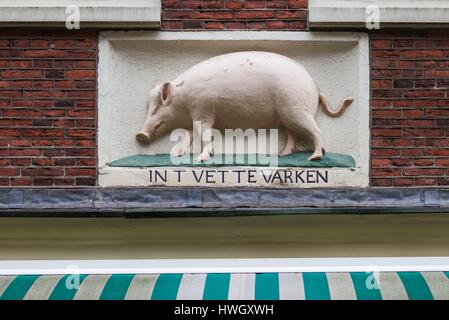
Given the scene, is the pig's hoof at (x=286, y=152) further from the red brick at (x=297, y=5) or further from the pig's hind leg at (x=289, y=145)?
the red brick at (x=297, y=5)

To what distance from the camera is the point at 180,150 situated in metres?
4.77

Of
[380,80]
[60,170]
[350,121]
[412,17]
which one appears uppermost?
[412,17]

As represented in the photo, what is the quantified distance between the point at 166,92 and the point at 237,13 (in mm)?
801

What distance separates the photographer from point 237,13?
4.64 m

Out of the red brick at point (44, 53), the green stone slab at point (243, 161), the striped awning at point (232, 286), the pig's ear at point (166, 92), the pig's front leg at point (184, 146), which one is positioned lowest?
the striped awning at point (232, 286)

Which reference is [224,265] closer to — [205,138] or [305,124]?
[205,138]

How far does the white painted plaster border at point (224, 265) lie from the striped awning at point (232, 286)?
0.13 metres

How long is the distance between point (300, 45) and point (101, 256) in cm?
222

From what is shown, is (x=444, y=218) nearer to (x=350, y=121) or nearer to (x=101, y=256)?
(x=350, y=121)

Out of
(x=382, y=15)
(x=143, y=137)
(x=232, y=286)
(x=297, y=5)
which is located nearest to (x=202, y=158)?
(x=143, y=137)

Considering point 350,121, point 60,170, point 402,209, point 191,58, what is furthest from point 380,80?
point 60,170

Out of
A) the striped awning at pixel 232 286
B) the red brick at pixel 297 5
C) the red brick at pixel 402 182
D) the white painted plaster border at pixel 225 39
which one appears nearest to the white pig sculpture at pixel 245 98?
the white painted plaster border at pixel 225 39

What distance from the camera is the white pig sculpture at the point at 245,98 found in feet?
15.4
